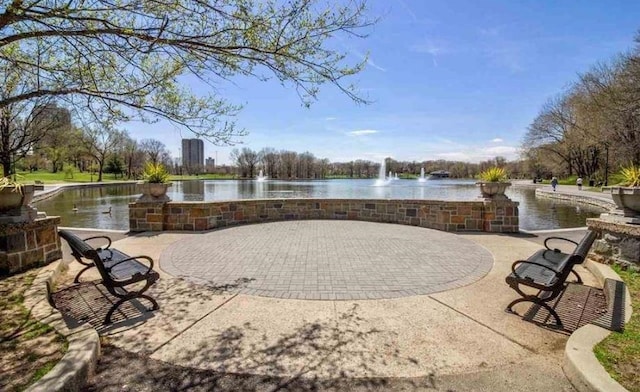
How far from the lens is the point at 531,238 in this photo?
7.35 metres

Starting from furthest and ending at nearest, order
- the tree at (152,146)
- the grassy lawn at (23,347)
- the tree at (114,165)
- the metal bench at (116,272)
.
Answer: the tree at (152,146) < the tree at (114,165) < the metal bench at (116,272) < the grassy lawn at (23,347)

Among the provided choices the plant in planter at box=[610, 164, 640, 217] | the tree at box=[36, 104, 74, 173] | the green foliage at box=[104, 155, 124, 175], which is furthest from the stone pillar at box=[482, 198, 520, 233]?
the green foliage at box=[104, 155, 124, 175]

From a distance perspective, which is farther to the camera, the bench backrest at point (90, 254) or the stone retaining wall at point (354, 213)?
the stone retaining wall at point (354, 213)

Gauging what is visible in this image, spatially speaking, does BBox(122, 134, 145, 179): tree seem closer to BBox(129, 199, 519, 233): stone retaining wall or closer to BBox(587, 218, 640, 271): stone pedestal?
BBox(129, 199, 519, 233): stone retaining wall

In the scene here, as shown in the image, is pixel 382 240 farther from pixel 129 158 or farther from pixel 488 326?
pixel 129 158

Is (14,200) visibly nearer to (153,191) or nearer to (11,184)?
(11,184)

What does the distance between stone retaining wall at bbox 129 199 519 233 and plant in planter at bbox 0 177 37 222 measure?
3330mm

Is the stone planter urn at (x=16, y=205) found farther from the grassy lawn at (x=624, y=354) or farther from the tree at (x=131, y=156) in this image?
the tree at (x=131, y=156)

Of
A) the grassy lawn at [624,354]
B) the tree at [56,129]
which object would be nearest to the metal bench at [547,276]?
the grassy lawn at [624,354]

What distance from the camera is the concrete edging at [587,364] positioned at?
6.81 ft

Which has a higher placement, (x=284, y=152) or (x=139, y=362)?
(x=284, y=152)

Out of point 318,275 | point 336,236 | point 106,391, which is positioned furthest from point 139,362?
point 336,236

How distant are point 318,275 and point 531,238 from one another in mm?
5344

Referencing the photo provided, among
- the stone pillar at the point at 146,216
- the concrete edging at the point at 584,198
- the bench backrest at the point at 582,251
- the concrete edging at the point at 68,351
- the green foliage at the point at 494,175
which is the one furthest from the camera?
the concrete edging at the point at 584,198
